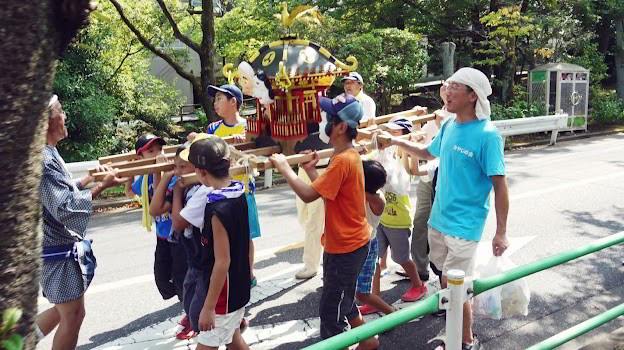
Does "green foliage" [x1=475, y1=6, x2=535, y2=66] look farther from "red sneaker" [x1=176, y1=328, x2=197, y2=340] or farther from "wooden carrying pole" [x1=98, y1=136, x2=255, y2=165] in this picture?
"red sneaker" [x1=176, y1=328, x2=197, y2=340]

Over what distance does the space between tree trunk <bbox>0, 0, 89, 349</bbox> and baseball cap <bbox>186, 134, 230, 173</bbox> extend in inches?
54.0

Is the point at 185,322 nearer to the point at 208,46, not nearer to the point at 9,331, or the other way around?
the point at 9,331

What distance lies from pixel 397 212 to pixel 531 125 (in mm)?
10560

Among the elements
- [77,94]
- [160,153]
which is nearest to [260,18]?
[77,94]

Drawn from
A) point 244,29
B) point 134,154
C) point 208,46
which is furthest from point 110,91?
point 134,154

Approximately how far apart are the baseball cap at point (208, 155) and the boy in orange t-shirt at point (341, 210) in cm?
51

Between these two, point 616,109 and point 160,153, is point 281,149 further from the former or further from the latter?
point 616,109

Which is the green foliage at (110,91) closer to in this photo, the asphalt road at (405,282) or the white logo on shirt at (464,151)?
the asphalt road at (405,282)

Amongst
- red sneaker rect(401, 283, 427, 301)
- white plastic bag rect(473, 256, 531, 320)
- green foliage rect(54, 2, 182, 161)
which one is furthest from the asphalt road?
green foliage rect(54, 2, 182, 161)

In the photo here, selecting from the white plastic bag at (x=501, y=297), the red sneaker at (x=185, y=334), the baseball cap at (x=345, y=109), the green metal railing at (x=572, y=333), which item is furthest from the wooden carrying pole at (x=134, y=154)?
the green metal railing at (x=572, y=333)

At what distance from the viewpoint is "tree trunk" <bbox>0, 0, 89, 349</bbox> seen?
1472mm

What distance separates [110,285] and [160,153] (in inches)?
86.8

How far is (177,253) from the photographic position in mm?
4031

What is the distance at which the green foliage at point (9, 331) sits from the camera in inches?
57.4
